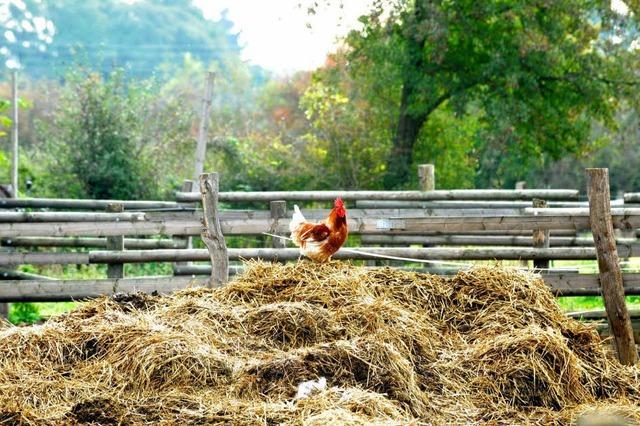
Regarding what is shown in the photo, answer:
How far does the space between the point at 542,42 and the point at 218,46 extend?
80.5 meters

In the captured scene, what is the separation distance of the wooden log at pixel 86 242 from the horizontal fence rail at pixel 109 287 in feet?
10.3

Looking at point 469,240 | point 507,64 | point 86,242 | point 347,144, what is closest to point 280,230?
point 86,242

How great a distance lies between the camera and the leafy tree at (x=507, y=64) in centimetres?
1914

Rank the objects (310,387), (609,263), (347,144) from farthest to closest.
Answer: (347,144), (609,263), (310,387)

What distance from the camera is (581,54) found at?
19.7m

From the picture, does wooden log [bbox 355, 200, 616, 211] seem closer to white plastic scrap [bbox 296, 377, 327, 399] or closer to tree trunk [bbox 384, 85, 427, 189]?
tree trunk [bbox 384, 85, 427, 189]

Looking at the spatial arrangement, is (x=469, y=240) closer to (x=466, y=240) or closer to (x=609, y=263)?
(x=466, y=240)

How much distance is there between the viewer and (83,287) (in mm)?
9164

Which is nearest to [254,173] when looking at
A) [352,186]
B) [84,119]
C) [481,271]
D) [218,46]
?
[352,186]

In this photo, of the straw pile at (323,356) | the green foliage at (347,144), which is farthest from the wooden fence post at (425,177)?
the green foliage at (347,144)

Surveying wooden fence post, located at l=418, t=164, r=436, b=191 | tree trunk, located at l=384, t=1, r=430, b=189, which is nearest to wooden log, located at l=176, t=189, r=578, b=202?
wooden fence post, located at l=418, t=164, r=436, b=191

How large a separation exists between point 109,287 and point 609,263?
4055 mm

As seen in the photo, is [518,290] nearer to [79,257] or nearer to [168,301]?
[168,301]

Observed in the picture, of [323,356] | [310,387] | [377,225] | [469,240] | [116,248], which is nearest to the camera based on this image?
[310,387]
